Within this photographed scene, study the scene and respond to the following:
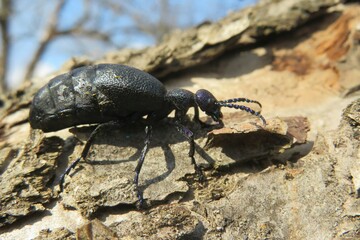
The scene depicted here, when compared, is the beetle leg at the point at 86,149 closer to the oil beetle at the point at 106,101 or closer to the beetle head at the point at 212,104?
the oil beetle at the point at 106,101

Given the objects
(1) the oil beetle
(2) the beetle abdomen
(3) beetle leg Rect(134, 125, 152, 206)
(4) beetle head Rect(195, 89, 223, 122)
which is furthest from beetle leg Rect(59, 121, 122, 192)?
(4) beetle head Rect(195, 89, 223, 122)

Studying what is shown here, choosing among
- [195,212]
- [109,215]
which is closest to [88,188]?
[109,215]

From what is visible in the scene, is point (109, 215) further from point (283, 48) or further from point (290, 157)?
point (283, 48)

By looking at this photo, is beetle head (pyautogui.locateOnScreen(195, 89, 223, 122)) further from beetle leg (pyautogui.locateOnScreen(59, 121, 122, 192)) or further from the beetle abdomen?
beetle leg (pyautogui.locateOnScreen(59, 121, 122, 192))

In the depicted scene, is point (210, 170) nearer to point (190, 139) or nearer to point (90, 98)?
point (190, 139)

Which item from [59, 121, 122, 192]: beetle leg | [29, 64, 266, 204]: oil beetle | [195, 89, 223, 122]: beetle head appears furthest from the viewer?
[195, 89, 223, 122]: beetle head

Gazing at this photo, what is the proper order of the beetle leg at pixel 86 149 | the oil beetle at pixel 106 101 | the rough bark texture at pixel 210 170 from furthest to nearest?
the oil beetle at pixel 106 101, the beetle leg at pixel 86 149, the rough bark texture at pixel 210 170

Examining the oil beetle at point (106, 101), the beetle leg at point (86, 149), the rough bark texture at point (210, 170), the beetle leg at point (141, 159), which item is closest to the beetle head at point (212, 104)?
the oil beetle at point (106, 101)
